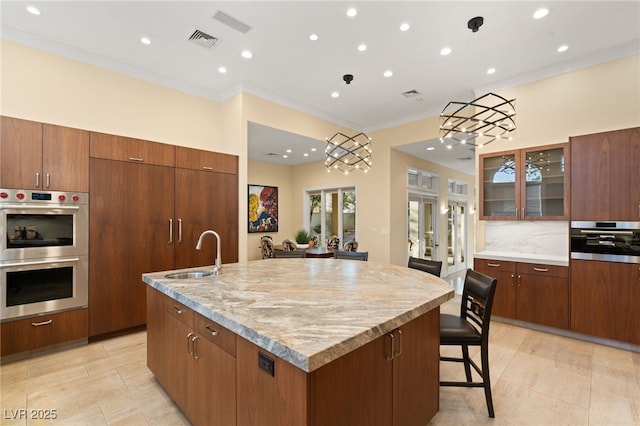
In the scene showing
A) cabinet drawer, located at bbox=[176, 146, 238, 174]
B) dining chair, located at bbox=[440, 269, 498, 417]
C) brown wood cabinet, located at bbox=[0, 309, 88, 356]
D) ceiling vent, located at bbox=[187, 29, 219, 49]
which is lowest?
brown wood cabinet, located at bbox=[0, 309, 88, 356]

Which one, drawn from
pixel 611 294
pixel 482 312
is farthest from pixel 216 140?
pixel 611 294

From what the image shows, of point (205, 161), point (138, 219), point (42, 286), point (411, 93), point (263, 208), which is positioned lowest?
point (42, 286)

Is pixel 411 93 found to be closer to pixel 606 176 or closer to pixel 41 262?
pixel 606 176

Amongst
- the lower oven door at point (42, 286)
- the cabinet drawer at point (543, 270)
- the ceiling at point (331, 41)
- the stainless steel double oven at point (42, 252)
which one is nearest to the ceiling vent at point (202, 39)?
the ceiling at point (331, 41)

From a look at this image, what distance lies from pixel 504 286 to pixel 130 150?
531cm

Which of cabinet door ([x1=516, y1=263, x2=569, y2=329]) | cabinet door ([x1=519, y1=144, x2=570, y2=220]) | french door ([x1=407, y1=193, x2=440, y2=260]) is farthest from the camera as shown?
french door ([x1=407, y1=193, x2=440, y2=260])

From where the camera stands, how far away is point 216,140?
16.4ft

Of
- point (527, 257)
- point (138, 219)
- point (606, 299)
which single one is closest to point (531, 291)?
point (527, 257)

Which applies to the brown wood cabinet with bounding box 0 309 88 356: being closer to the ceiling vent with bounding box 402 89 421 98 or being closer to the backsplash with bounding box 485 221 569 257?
the ceiling vent with bounding box 402 89 421 98

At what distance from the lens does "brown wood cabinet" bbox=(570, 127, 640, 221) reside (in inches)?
127

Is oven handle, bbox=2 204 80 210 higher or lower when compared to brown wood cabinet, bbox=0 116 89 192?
lower

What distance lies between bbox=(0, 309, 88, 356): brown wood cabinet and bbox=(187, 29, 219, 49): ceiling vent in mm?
3407

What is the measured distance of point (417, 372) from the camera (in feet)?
5.86

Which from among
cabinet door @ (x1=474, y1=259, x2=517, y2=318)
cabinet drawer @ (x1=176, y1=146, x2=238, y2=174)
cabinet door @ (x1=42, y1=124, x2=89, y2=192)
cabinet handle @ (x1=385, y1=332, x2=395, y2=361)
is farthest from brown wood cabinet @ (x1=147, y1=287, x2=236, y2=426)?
cabinet door @ (x1=474, y1=259, x2=517, y2=318)
